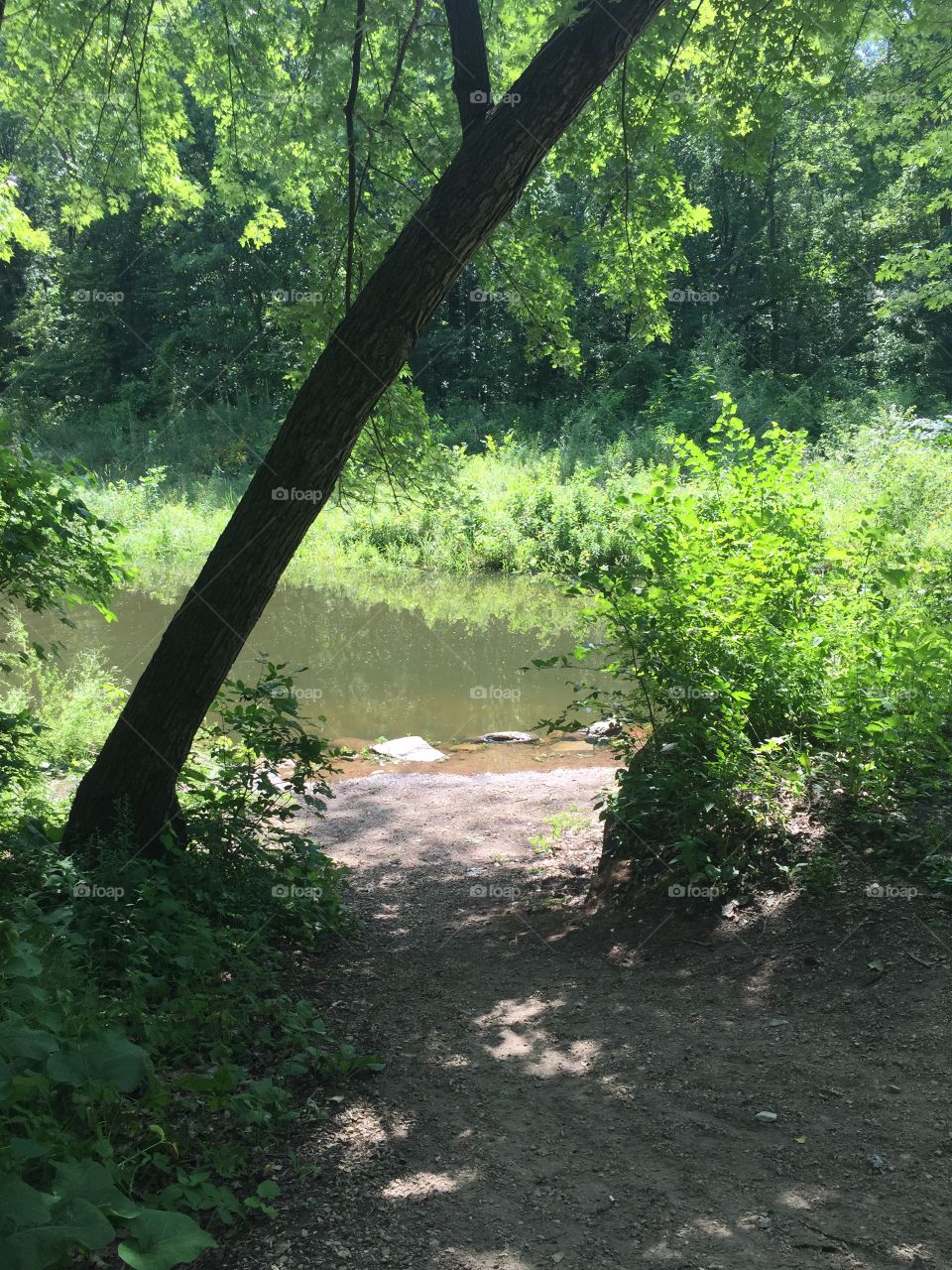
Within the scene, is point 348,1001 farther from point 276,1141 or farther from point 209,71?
point 209,71

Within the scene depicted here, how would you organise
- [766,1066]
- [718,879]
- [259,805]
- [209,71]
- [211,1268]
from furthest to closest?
[209,71] → [259,805] → [718,879] → [766,1066] → [211,1268]

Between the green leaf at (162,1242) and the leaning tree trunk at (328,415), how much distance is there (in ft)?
8.72

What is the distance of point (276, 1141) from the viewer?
2973mm

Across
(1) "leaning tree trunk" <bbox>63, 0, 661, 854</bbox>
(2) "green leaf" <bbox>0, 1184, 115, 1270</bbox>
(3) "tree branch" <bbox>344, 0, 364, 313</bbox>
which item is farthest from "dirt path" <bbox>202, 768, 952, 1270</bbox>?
(3) "tree branch" <bbox>344, 0, 364, 313</bbox>

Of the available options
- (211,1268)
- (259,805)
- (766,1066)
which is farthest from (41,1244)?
(259,805)

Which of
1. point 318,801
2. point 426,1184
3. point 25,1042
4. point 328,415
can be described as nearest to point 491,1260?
point 426,1184

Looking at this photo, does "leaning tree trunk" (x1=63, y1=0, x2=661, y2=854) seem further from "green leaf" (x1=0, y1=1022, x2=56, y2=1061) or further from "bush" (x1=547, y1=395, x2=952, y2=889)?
"green leaf" (x1=0, y1=1022, x2=56, y2=1061)

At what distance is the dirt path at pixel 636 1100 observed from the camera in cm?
253

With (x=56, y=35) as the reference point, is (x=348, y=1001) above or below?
below

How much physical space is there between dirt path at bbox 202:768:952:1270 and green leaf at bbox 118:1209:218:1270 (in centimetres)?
65

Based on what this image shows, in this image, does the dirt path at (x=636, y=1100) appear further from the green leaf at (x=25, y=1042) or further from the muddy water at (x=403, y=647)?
the muddy water at (x=403, y=647)

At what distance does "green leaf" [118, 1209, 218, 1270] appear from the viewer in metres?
1.81

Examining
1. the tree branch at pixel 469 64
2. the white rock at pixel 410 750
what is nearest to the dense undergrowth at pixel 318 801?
the tree branch at pixel 469 64

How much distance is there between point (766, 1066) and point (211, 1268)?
192 cm
